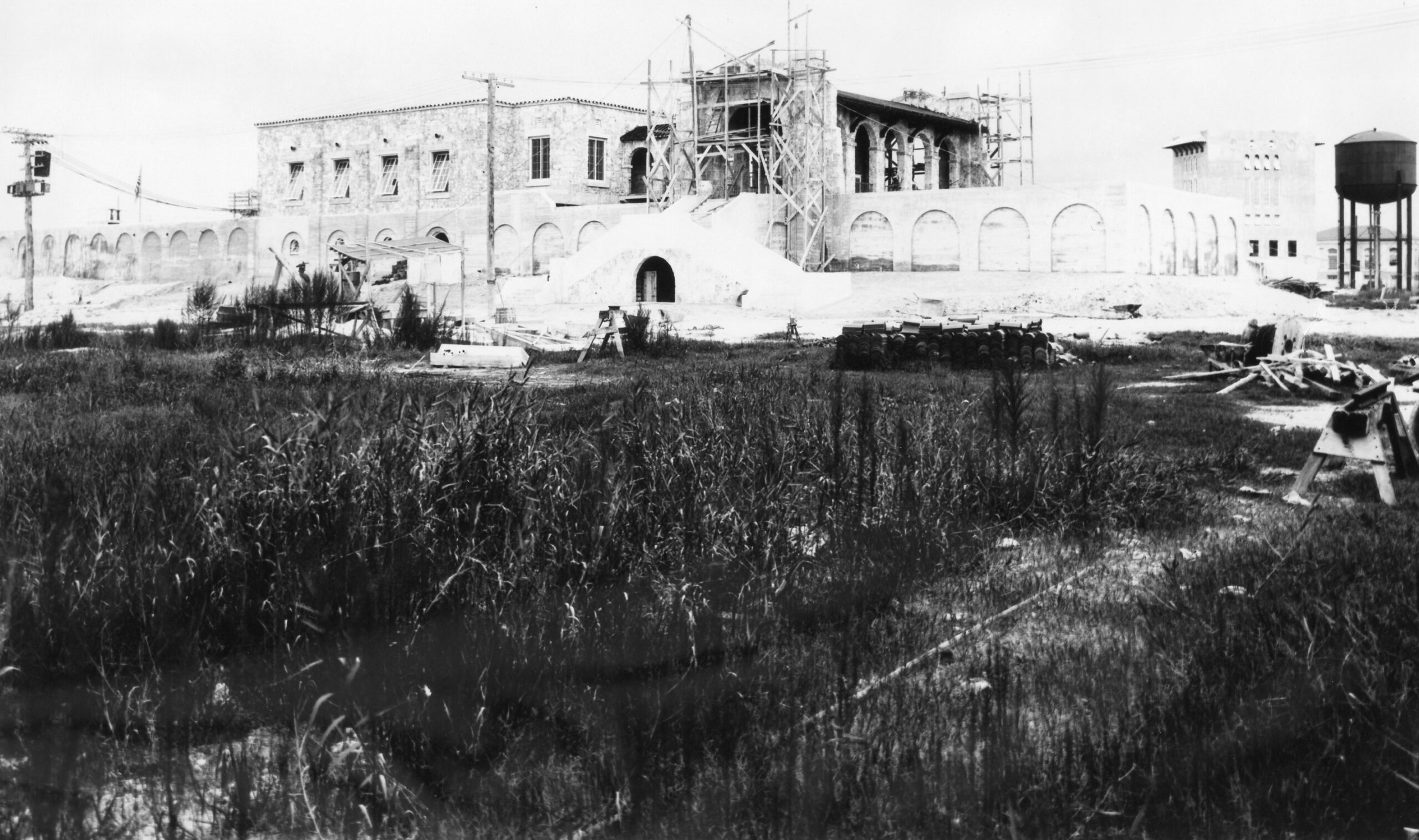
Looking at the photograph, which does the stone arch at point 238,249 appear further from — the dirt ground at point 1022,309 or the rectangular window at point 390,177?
the dirt ground at point 1022,309

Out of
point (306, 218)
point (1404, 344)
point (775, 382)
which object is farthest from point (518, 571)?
point (306, 218)

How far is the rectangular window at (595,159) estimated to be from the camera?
46938mm

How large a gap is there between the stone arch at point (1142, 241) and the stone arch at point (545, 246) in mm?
18170

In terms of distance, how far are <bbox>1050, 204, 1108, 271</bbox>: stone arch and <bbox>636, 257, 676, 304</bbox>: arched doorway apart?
419 inches

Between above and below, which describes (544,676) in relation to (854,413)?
below

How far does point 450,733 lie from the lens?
12.4 feet

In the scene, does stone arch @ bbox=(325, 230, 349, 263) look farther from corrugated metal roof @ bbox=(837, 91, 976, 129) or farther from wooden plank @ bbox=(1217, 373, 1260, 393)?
wooden plank @ bbox=(1217, 373, 1260, 393)

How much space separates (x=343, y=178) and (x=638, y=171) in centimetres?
1196

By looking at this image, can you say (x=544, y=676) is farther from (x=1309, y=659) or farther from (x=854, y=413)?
(x=854, y=413)

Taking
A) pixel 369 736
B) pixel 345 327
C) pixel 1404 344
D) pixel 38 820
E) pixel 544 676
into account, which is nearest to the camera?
pixel 38 820

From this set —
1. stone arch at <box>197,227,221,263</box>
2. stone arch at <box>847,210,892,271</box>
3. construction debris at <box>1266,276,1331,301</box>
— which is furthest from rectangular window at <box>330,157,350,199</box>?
construction debris at <box>1266,276,1331,301</box>

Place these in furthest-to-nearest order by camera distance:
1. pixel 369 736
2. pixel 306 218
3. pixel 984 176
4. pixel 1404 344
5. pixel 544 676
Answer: pixel 306 218, pixel 984 176, pixel 1404 344, pixel 544 676, pixel 369 736

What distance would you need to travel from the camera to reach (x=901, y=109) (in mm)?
43188

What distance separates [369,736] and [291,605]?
35.0 inches
